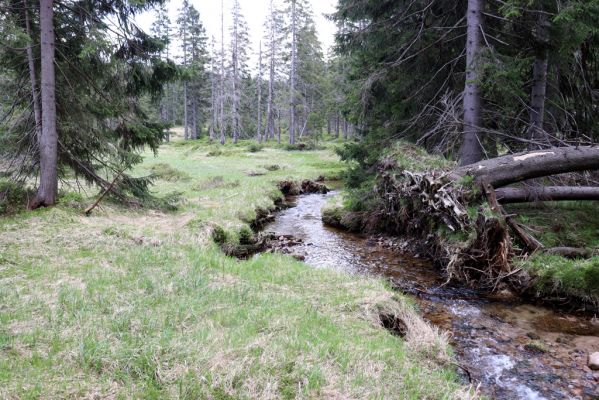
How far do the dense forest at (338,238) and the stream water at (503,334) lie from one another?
3 centimetres

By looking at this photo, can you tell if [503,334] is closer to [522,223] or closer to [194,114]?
[522,223]

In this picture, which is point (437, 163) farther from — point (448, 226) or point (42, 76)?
point (42, 76)

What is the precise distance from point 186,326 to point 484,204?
6358 mm

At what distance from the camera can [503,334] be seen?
6.05 metres

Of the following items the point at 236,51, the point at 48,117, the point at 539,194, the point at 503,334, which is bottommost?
the point at 503,334

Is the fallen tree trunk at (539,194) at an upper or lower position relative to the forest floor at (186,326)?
upper

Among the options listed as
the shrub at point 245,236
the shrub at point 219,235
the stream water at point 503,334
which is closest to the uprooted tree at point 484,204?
the stream water at point 503,334

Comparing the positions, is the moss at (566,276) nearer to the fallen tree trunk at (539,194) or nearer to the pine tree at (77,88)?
the fallen tree trunk at (539,194)

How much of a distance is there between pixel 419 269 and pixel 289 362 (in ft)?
19.4

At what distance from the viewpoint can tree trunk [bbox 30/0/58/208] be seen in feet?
32.8

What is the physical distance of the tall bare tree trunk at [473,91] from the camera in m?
9.77

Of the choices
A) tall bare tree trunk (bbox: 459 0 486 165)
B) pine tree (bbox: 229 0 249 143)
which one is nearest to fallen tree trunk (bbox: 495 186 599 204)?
tall bare tree trunk (bbox: 459 0 486 165)

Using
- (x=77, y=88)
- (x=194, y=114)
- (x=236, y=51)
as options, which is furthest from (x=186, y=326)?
(x=194, y=114)

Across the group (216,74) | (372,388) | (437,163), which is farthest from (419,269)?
(216,74)
